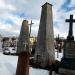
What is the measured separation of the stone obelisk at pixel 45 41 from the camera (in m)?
14.1

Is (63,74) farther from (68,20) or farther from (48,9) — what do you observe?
(48,9)

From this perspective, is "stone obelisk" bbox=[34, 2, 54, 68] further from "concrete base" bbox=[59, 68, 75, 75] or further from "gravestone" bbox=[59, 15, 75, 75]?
"concrete base" bbox=[59, 68, 75, 75]

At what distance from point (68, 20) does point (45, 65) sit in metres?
3.78

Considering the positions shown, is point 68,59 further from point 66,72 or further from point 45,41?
point 45,41

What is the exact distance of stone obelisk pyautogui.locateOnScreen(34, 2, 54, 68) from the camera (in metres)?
14.1

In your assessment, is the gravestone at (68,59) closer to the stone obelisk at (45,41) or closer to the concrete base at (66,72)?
the concrete base at (66,72)

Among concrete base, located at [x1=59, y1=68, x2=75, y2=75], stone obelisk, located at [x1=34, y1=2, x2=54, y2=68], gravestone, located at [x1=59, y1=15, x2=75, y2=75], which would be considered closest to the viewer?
concrete base, located at [x1=59, y1=68, x2=75, y2=75]

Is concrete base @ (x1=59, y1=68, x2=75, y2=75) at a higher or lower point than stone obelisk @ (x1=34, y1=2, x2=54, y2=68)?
lower

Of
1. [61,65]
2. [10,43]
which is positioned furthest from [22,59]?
[10,43]

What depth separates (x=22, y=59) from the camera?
9.39ft

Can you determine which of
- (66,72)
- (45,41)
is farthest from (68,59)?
(45,41)

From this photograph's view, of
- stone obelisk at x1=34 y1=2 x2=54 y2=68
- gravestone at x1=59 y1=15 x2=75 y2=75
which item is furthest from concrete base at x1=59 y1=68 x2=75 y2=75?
stone obelisk at x1=34 y1=2 x2=54 y2=68

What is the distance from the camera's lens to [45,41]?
14234 mm

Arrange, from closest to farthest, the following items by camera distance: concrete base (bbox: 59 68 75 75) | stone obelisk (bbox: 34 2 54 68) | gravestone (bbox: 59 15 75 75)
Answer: concrete base (bbox: 59 68 75 75), gravestone (bbox: 59 15 75 75), stone obelisk (bbox: 34 2 54 68)
